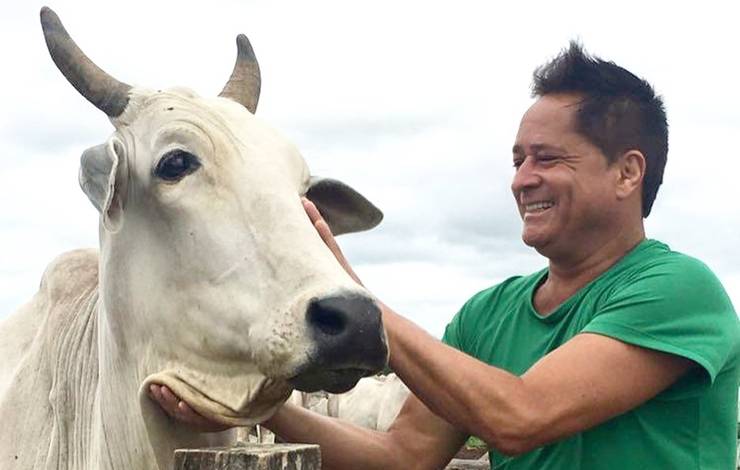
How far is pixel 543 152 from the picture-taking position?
3.98 meters

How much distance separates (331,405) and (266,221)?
1196 cm

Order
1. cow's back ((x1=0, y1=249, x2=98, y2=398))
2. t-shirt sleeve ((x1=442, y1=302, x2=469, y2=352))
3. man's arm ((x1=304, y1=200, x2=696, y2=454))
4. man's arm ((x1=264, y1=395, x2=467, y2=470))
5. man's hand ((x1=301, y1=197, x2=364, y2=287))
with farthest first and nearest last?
t-shirt sleeve ((x1=442, y1=302, x2=469, y2=352)), man's arm ((x1=264, y1=395, x2=467, y2=470)), cow's back ((x1=0, y1=249, x2=98, y2=398)), man's arm ((x1=304, y1=200, x2=696, y2=454)), man's hand ((x1=301, y1=197, x2=364, y2=287))

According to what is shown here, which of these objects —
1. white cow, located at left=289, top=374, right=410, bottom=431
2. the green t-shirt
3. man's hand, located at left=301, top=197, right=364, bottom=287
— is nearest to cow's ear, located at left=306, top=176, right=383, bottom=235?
man's hand, located at left=301, top=197, right=364, bottom=287

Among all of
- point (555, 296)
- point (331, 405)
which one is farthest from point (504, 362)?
point (331, 405)

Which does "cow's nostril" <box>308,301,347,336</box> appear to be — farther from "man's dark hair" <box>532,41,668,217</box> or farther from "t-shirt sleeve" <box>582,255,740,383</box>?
"man's dark hair" <box>532,41,668,217</box>

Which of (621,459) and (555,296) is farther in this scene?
(555,296)

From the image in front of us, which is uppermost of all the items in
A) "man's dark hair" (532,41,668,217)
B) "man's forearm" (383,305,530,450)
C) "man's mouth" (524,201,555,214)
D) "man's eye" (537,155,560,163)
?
"man's dark hair" (532,41,668,217)

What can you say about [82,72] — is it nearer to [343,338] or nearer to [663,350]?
[343,338]

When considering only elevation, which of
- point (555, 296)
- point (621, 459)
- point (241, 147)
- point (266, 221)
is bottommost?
point (621, 459)

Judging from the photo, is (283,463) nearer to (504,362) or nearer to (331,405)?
(504,362)

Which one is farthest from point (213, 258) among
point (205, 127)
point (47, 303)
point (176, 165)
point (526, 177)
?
point (526, 177)

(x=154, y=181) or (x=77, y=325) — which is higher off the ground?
(x=154, y=181)

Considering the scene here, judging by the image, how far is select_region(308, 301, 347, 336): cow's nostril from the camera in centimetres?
292

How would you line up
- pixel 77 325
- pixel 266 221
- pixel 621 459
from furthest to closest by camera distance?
pixel 77 325 < pixel 621 459 < pixel 266 221
